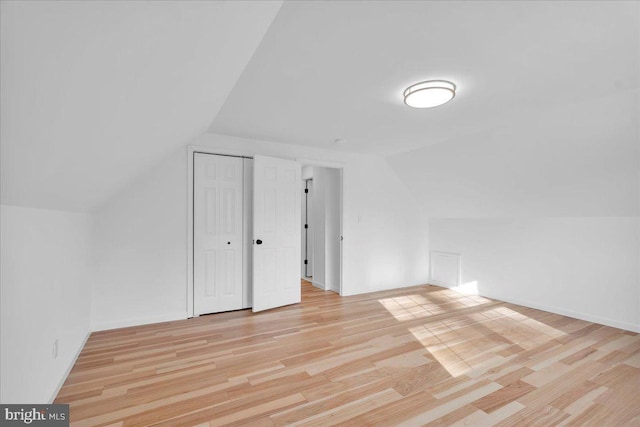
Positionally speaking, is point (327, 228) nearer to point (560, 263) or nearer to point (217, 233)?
point (217, 233)

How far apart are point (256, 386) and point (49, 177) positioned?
177 centimetres

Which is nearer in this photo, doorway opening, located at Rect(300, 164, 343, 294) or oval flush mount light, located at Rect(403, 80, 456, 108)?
oval flush mount light, located at Rect(403, 80, 456, 108)

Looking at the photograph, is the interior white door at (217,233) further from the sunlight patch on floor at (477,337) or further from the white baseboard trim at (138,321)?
the sunlight patch on floor at (477,337)

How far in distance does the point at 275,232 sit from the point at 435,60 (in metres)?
2.73

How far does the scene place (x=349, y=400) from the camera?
77.0 inches

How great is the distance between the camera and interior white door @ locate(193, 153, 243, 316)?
3.59m

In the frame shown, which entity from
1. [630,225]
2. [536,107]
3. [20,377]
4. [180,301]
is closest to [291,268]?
[180,301]

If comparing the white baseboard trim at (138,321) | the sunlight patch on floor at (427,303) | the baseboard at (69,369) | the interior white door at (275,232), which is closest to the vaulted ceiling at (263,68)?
the interior white door at (275,232)

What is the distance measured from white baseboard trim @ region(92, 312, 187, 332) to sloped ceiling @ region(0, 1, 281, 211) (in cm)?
190

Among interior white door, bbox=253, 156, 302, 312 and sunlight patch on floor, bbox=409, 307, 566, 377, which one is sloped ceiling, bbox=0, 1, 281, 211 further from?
sunlight patch on floor, bbox=409, 307, 566, 377

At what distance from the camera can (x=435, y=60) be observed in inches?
78.6

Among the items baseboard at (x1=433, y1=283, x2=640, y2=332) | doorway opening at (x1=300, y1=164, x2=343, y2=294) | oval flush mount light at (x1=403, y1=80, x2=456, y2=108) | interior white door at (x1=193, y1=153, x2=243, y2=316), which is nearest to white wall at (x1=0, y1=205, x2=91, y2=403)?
interior white door at (x1=193, y1=153, x2=243, y2=316)

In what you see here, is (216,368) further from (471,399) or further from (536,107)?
(536,107)

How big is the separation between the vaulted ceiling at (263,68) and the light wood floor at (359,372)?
139cm
